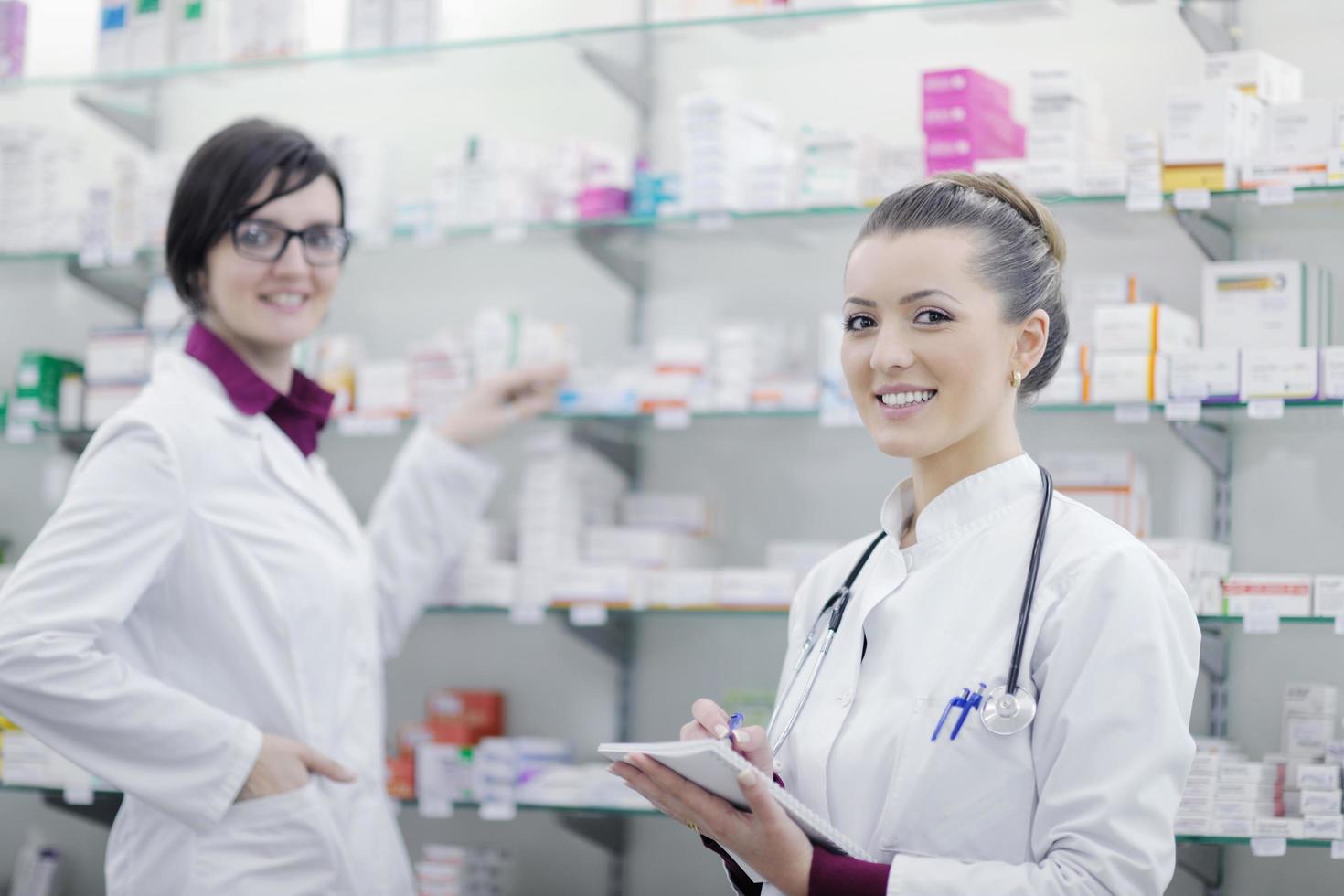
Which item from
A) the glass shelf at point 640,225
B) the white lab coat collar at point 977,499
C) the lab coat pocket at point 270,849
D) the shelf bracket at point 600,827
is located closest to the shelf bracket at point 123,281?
the glass shelf at point 640,225

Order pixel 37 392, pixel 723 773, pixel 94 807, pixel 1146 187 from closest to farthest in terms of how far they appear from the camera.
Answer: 1. pixel 723 773
2. pixel 1146 187
3. pixel 94 807
4. pixel 37 392

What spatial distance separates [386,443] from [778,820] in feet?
10.0

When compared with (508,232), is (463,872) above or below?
below

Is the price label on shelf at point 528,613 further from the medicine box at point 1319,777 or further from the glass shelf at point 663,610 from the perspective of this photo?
the medicine box at point 1319,777

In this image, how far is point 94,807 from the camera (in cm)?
421

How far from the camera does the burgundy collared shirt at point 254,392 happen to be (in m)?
2.78

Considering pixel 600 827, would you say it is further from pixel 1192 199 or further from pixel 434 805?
pixel 1192 199

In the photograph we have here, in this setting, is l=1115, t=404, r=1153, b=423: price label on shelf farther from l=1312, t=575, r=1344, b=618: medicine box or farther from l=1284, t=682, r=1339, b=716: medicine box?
l=1284, t=682, r=1339, b=716: medicine box

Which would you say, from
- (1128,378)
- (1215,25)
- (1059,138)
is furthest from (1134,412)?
(1215,25)

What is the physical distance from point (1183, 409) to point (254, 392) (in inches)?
77.8

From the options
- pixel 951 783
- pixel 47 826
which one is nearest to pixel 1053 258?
pixel 951 783

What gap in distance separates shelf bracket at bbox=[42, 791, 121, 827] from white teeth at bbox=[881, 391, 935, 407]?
10.1 ft

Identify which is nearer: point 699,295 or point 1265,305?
point 1265,305

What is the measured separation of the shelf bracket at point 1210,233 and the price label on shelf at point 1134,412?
18.5 inches
